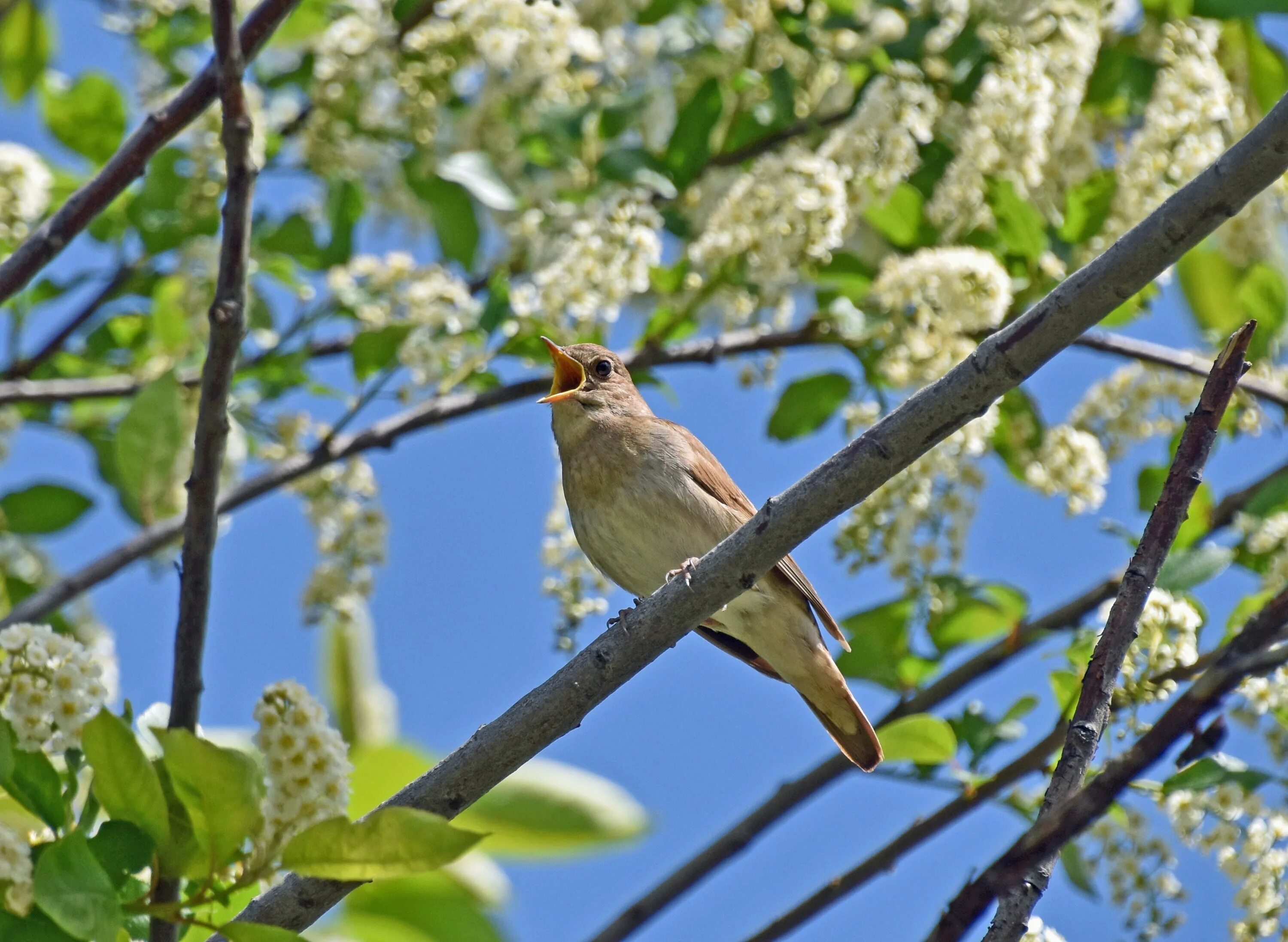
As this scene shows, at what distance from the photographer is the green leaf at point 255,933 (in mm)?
2436

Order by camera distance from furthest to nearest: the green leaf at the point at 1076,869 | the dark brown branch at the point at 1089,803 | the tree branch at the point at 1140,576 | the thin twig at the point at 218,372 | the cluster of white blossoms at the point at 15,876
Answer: the green leaf at the point at 1076,869
the thin twig at the point at 218,372
the cluster of white blossoms at the point at 15,876
the tree branch at the point at 1140,576
the dark brown branch at the point at 1089,803

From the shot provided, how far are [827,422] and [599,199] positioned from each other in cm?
121

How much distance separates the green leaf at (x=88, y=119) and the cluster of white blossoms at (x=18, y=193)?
2.10 ft

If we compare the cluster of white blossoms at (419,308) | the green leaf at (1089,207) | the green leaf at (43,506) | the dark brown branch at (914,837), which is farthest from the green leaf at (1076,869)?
the green leaf at (43,506)

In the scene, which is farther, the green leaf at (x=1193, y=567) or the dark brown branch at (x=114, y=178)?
the green leaf at (x=1193, y=567)

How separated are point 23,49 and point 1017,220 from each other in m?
4.47

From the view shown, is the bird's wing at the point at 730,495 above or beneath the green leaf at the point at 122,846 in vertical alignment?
above

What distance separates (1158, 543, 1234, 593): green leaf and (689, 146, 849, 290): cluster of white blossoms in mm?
1503

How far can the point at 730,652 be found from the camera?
5.28 m

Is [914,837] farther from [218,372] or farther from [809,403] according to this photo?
[218,372]

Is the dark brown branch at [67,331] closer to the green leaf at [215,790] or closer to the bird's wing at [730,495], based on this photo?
the bird's wing at [730,495]

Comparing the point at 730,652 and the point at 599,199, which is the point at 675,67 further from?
the point at 730,652

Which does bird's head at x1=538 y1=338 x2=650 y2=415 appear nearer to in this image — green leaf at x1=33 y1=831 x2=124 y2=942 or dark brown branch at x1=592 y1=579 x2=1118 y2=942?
dark brown branch at x1=592 y1=579 x2=1118 y2=942

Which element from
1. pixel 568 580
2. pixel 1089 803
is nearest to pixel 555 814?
pixel 568 580
